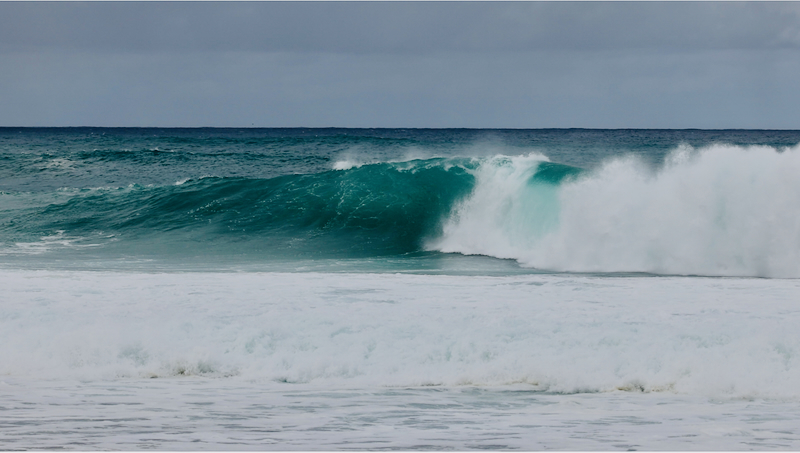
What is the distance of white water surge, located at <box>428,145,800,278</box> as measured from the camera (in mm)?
11094

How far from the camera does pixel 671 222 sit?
39.2 ft

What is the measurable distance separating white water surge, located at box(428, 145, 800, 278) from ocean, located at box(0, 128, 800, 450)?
0.13ft

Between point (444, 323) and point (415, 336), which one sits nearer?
point (415, 336)

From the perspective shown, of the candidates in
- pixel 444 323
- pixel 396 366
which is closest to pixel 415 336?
pixel 444 323

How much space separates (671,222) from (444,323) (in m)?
6.41

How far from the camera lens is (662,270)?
1103 centimetres

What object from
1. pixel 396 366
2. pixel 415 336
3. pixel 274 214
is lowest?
pixel 396 366

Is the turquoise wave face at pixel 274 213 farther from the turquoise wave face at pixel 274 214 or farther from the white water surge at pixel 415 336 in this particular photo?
the white water surge at pixel 415 336

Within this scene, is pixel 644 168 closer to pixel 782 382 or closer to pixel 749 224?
pixel 749 224

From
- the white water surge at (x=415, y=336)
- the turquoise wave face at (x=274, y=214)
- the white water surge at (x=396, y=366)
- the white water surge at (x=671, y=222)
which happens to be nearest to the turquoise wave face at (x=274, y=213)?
the turquoise wave face at (x=274, y=214)

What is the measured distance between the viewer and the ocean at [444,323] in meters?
4.98

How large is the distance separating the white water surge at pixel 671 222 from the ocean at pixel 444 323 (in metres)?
0.04

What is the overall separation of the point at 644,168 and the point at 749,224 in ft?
8.63

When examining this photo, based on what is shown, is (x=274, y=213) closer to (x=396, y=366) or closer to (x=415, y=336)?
(x=415, y=336)
